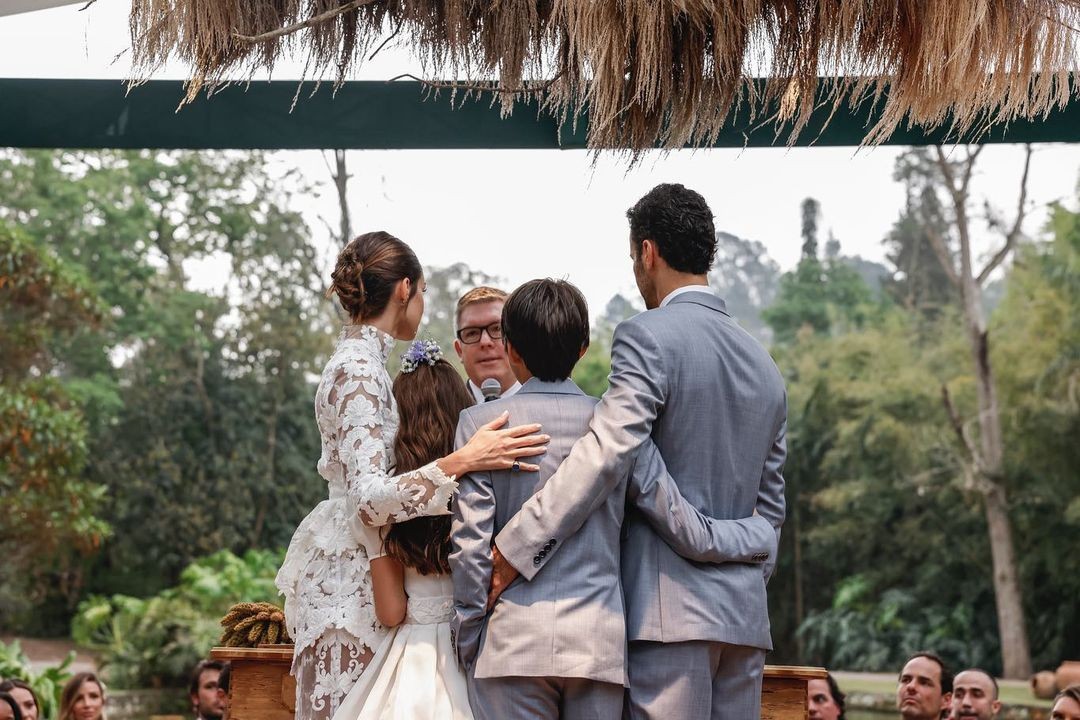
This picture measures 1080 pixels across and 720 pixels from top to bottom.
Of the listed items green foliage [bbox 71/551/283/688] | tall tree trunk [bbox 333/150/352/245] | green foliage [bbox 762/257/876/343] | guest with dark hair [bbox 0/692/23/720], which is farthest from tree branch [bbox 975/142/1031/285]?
guest with dark hair [bbox 0/692/23/720]

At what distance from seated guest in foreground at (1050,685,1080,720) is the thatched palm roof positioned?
3344mm

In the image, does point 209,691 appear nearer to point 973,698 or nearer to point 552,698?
point 973,698

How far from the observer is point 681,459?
215 centimetres

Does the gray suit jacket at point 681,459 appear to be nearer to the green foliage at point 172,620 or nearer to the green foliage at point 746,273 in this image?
the green foliage at point 172,620

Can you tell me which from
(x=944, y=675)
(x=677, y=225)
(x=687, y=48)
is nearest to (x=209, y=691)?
(x=944, y=675)

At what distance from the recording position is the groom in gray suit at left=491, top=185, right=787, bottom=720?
203 centimetres

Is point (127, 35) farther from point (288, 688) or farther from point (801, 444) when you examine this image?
point (801, 444)

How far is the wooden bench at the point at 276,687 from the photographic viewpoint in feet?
9.16

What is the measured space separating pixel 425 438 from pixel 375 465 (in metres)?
0.12

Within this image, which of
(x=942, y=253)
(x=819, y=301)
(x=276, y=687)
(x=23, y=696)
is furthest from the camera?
(x=819, y=301)

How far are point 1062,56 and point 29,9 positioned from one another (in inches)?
95.6

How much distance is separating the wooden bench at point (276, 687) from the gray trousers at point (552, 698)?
87 centimetres

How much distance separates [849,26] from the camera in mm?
1992

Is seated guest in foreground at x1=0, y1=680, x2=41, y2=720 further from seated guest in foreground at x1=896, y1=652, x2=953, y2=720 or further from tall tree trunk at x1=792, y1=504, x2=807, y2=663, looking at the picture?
tall tree trunk at x1=792, y1=504, x2=807, y2=663
